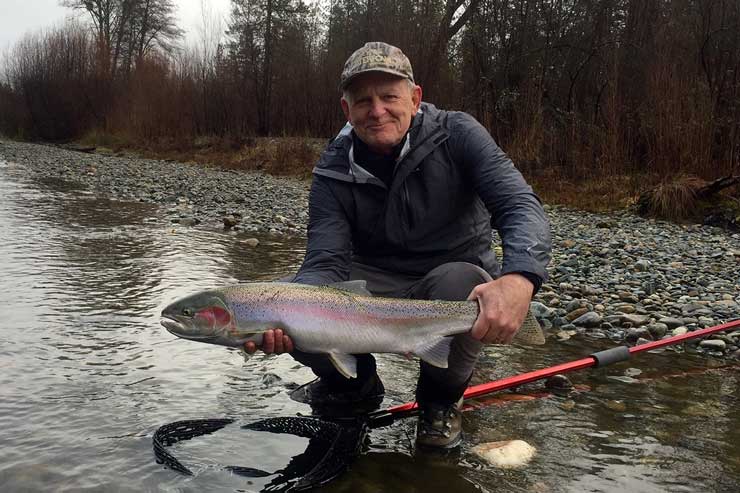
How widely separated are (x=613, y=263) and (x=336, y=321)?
5.04 meters

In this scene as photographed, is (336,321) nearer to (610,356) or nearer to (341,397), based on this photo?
(341,397)

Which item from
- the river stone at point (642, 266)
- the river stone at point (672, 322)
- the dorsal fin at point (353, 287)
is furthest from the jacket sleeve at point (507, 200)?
the river stone at point (642, 266)

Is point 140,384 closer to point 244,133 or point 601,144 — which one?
point 601,144

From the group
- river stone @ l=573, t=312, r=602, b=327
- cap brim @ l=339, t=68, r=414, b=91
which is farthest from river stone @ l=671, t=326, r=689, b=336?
cap brim @ l=339, t=68, r=414, b=91

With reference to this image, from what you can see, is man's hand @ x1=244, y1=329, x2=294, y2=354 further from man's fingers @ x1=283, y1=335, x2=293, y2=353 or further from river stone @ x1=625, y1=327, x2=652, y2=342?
river stone @ x1=625, y1=327, x2=652, y2=342

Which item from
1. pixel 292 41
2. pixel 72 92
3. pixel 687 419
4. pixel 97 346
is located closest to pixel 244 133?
pixel 292 41

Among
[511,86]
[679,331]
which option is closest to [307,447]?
[679,331]

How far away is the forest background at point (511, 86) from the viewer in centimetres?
1109

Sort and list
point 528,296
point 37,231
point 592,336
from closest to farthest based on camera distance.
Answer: point 528,296, point 592,336, point 37,231

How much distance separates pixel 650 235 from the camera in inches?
334

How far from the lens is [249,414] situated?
3287 mm

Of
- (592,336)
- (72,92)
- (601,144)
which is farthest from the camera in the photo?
(72,92)

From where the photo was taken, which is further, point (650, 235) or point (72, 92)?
point (72, 92)

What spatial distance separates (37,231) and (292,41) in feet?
61.0
